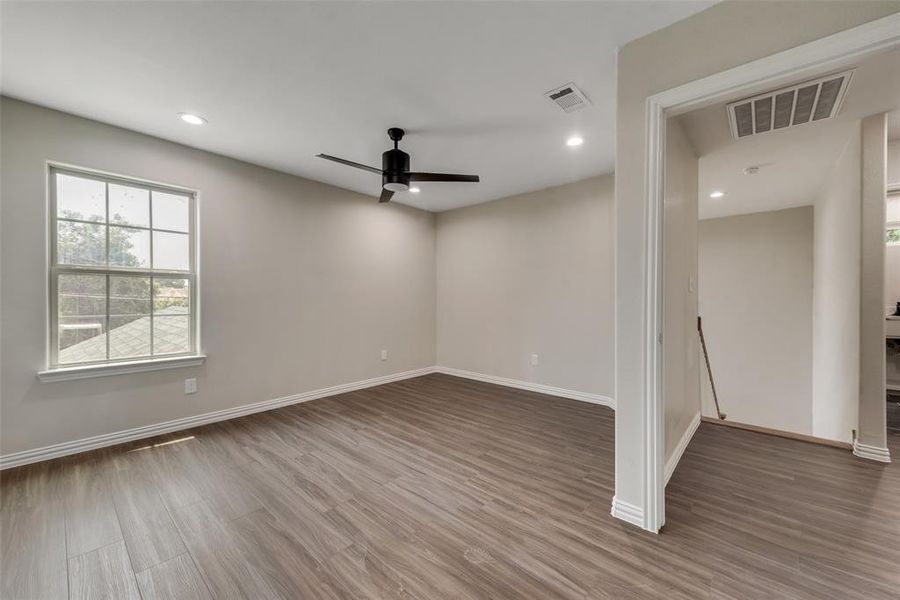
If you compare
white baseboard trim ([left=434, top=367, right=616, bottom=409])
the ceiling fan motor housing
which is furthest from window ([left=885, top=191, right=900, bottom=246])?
the ceiling fan motor housing

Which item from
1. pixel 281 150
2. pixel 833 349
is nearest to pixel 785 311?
pixel 833 349

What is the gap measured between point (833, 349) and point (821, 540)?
265cm

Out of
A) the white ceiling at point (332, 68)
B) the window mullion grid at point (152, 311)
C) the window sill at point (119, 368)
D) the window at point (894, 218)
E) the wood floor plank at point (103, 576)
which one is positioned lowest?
the wood floor plank at point (103, 576)

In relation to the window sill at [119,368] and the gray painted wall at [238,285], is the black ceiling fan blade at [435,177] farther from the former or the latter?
the window sill at [119,368]

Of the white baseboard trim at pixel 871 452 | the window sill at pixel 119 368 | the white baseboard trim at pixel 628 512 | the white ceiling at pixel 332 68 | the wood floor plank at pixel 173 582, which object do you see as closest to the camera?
the wood floor plank at pixel 173 582

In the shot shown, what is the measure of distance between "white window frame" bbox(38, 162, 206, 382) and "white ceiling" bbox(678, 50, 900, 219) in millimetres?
4196

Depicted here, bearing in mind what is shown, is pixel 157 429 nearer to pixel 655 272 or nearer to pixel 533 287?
pixel 655 272

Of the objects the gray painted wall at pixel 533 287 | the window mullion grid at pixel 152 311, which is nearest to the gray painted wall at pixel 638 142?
the gray painted wall at pixel 533 287

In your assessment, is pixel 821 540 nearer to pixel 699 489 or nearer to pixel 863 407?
pixel 699 489

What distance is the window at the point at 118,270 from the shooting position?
2629 mm

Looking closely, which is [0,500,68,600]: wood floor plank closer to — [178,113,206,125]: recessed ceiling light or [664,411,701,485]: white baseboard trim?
[178,113,206,125]: recessed ceiling light

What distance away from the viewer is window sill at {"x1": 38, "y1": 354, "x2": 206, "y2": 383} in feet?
8.32

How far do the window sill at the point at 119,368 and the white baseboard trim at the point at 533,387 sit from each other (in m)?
3.21

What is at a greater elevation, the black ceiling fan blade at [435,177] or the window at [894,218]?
the black ceiling fan blade at [435,177]
